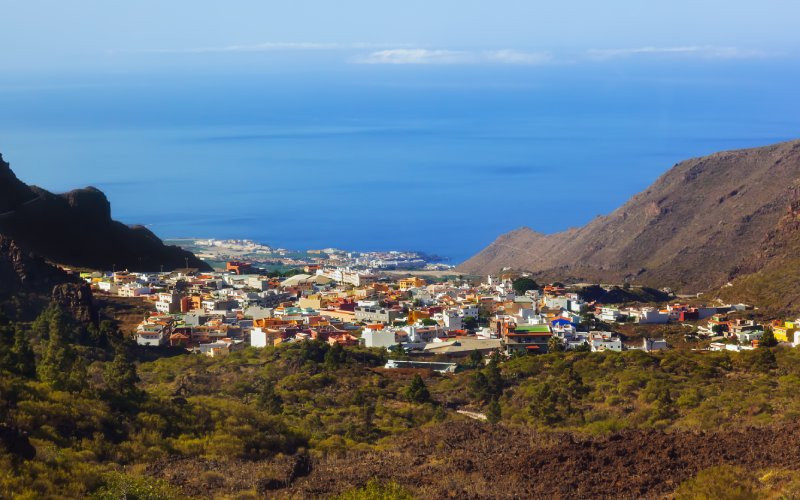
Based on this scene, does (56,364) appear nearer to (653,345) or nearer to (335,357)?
(335,357)

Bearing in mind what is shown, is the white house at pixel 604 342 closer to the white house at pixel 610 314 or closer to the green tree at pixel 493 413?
the white house at pixel 610 314

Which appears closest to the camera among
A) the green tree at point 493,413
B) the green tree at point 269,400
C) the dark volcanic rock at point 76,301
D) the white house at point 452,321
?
the green tree at point 493,413

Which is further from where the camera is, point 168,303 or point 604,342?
point 168,303

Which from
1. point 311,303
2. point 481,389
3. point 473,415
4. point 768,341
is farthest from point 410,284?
point 473,415

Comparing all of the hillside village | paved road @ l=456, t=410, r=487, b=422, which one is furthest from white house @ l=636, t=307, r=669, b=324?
paved road @ l=456, t=410, r=487, b=422

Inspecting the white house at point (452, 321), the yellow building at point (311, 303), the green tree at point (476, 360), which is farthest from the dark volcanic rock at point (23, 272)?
the green tree at point (476, 360)
